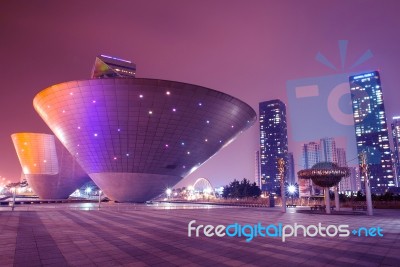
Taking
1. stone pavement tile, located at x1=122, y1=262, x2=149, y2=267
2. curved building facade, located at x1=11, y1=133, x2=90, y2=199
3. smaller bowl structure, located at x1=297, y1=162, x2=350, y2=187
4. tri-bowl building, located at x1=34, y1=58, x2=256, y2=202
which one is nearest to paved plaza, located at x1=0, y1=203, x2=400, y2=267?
stone pavement tile, located at x1=122, y1=262, x2=149, y2=267

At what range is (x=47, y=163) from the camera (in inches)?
3027

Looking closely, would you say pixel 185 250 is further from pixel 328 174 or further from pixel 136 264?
pixel 328 174

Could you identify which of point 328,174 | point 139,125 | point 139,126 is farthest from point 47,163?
point 328,174

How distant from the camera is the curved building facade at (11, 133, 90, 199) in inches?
3022

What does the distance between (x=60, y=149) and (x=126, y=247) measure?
75238 millimetres

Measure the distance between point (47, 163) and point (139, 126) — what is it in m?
45.4

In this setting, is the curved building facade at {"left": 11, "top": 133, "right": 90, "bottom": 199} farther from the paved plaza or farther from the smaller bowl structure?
the paved plaza

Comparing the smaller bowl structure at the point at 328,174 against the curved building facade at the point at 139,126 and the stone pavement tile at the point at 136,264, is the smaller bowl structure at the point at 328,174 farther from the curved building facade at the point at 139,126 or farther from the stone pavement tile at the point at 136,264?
the stone pavement tile at the point at 136,264

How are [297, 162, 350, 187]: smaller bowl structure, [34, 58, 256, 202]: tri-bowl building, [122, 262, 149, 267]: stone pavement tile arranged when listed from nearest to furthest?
1. [122, 262, 149, 267]: stone pavement tile
2. [297, 162, 350, 187]: smaller bowl structure
3. [34, 58, 256, 202]: tri-bowl building

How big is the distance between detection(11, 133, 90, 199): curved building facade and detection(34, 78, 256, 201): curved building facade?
28.5 m

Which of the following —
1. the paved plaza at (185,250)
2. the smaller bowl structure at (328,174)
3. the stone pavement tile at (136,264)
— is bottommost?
the paved plaza at (185,250)

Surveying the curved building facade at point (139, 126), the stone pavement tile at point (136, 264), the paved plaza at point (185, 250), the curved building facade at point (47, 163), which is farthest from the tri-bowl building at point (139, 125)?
the stone pavement tile at point (136, 264)

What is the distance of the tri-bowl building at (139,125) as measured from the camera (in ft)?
137

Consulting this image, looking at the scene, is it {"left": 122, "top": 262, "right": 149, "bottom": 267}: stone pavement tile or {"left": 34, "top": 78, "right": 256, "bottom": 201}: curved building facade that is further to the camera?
{"left": 34, "top": 78, "right": 256, "bottom": 201}: curved building facade
